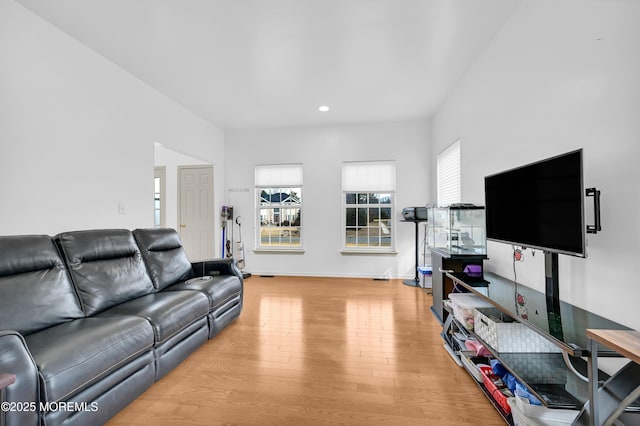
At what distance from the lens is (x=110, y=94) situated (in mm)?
3021

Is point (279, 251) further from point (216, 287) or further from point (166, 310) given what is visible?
point (166, 310)

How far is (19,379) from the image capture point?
1.12 metres

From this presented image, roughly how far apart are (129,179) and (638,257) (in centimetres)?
429

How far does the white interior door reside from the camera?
5.29m

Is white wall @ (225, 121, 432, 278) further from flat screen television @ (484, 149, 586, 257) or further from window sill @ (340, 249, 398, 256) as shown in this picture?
flat screen television @ (484, 149, 586, 257)

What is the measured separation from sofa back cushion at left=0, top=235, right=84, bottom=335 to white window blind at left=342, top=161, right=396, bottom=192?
399cm

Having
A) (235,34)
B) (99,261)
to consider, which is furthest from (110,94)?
(99,261)

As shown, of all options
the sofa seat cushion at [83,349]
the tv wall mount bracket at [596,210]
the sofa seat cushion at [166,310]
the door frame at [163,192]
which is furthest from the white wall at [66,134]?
the tv wall mount bracket at [596,210]

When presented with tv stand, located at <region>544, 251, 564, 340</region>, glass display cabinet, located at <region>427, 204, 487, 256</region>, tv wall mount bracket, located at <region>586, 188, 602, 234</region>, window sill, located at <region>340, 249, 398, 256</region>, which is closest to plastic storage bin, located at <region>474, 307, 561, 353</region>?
tv stand, located at <region>544, 251, 564, 340</region>

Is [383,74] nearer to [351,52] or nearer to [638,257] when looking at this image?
[351,52]

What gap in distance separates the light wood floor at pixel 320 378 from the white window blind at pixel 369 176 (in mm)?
2404

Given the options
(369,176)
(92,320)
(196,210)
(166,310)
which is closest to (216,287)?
(166,310)

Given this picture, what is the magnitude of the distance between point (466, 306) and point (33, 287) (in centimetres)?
287

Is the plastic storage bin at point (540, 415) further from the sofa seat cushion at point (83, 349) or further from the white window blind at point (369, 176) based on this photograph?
the white window blind at point (369, 176)
